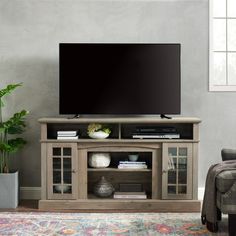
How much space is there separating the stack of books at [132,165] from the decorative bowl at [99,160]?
14cm

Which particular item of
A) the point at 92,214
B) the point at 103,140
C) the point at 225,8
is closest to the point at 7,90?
the point at 103,140

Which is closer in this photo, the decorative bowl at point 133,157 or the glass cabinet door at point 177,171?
the glass cabinet door at point 177,171

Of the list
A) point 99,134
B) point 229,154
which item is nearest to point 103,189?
point 99,134

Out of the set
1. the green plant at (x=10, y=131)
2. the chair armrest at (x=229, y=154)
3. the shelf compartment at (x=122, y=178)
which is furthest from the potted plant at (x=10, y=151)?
the chair armrest at (x=229, y=154)

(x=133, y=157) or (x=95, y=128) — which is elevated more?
(x=95, y=128)

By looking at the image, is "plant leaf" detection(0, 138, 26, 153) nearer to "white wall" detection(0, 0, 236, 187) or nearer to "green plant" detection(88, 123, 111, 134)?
"white wall" detection(0, 0, 236, 187)

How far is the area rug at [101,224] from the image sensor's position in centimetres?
374

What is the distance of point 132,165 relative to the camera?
4.61 m

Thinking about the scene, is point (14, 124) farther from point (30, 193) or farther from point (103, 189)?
point (103, 189)

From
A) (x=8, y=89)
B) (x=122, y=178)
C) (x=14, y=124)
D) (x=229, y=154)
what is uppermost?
(x=8, y=89)

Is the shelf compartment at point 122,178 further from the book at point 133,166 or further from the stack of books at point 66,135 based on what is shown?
the stack of books at point 66,135

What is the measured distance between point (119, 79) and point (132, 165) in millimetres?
863

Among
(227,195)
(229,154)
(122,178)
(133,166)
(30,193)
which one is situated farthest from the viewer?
(30,193)

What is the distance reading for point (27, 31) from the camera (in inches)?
194
